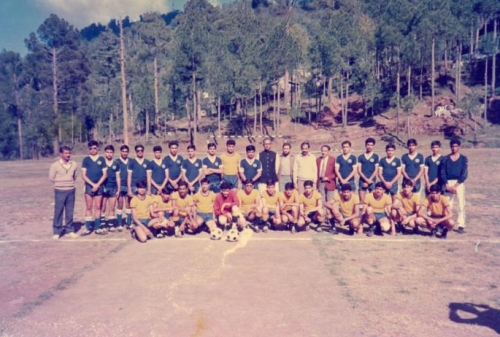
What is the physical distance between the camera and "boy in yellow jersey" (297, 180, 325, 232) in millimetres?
9555

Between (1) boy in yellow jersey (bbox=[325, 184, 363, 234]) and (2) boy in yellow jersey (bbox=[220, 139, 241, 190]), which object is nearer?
(1) boy in yellow jersey (bbox=[325, 184, 363, 234])

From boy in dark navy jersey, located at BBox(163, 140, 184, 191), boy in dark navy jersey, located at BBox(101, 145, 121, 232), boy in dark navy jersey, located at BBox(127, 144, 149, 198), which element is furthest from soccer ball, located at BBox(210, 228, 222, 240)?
boy in dark navy jersey, located at BBox(101, 145, 121, 232)

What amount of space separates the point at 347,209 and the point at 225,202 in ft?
9.33

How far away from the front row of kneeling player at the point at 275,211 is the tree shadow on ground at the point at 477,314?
3.61 m

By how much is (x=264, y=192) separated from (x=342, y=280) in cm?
368

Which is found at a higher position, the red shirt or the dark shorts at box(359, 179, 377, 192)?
the dark shorts at box(359, 179, 377, 192)

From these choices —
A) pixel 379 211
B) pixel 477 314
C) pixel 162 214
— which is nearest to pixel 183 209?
pixel 162 214

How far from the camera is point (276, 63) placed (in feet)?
140

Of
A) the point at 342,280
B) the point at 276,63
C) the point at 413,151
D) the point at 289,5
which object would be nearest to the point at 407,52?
the point at 276,63

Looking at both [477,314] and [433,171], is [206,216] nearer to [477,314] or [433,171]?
[433,171]

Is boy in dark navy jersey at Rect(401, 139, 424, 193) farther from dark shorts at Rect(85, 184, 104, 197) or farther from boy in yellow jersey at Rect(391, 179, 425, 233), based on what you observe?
dark shorts at Rect(85, 184, 104, 197)

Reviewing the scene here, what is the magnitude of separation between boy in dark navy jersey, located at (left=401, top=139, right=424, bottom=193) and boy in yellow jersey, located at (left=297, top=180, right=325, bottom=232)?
85.7 inches

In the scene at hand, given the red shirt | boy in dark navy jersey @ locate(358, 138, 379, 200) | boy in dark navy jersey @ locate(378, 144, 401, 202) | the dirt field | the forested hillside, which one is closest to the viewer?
the dirt field

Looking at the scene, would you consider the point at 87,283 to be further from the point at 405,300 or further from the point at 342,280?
the point at 405,300
